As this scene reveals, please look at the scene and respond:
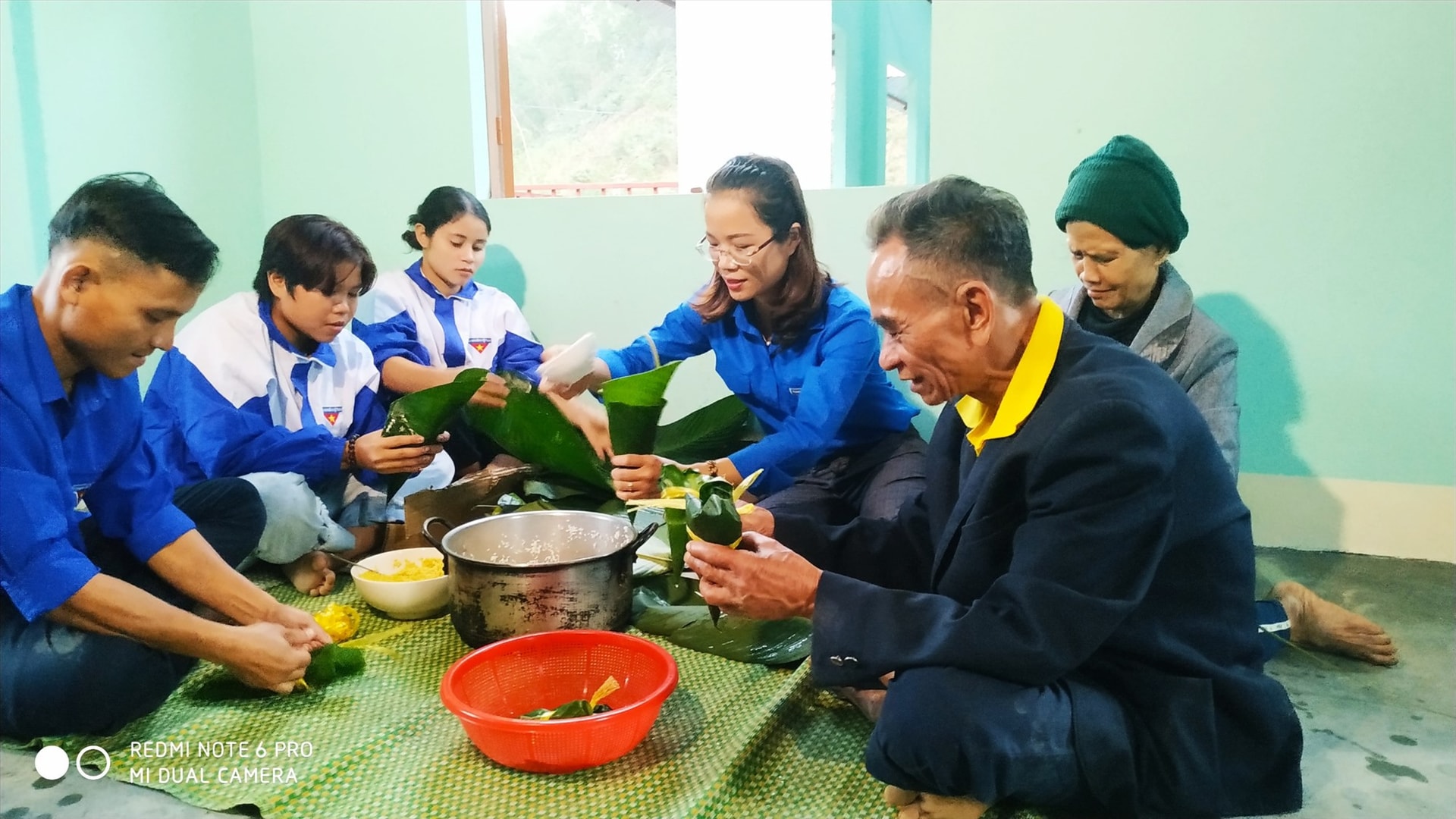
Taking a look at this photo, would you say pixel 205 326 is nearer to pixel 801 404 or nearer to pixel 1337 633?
pixel 801 404

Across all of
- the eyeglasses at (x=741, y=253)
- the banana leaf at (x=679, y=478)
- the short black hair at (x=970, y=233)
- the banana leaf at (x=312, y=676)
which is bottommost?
the banana leaf at (x=312, y=676)

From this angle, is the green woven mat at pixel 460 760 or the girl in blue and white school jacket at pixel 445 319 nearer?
the green woven mat at pixel 460 760

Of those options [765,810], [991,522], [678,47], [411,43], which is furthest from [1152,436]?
[678,47]

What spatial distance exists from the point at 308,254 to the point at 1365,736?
A: 7.47 ft

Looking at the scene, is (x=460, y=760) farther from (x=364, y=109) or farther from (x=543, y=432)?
(x=364, y=109)

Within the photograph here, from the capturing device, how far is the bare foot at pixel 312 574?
2.02 meters

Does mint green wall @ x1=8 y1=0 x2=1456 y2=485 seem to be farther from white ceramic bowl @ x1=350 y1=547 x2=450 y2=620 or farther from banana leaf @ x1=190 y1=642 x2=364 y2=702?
banana leaf @ x1=190 y1=642 x2=364 y2=702

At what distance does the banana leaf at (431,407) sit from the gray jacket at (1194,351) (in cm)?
141

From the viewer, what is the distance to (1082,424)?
1.08m

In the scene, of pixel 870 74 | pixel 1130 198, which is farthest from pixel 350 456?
pixel 870 74

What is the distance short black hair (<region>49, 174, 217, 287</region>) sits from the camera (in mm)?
1291

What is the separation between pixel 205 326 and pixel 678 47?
3018 mm

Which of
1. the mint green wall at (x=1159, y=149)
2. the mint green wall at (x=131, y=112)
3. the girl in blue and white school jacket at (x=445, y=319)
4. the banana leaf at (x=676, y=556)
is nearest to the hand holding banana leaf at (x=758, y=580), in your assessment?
the banana leaf at (x=676, y=556)

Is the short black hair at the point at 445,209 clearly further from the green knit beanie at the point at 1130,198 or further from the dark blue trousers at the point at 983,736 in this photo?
the dark blue trousers at the point at 983,736
